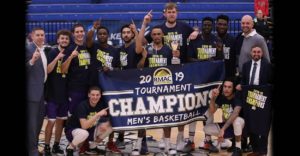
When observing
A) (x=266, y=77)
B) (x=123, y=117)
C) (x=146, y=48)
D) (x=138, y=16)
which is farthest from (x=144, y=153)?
(x=138, y=16)

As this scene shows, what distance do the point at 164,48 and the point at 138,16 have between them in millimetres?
9644

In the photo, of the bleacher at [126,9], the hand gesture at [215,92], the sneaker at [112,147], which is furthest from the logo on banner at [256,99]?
the bleacher at [126,9]

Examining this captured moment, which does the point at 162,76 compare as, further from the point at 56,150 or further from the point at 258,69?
the point at 56,150

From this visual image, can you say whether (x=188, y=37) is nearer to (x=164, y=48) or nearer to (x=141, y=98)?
(x=164, y=48)

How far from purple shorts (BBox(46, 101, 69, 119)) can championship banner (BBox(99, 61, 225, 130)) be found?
25.6 inches

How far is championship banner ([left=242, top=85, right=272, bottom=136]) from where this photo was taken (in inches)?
267

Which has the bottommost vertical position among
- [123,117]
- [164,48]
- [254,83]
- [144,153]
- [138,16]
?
[144,153]

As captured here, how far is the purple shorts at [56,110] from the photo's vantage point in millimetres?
7230

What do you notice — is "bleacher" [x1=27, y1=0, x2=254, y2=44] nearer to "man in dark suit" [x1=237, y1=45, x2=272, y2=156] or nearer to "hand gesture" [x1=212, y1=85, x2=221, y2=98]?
"hand gesture" [x1=212, y1=85, x2=221, y2=98]

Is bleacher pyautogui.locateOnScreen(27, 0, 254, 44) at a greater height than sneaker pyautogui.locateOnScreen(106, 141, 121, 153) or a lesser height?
greater

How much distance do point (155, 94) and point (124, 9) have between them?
427 inches

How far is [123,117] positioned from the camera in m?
6.98

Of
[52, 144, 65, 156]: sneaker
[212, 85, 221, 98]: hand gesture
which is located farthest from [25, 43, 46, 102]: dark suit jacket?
[212, 85, 221, 98]: hand gesture

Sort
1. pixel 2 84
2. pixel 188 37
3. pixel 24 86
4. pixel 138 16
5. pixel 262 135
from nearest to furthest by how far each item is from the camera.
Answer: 1. pixel 2 84
2. pixel 24 86
3. pixel 262 135
4. pixel 188 37
5. pixel 138 16
